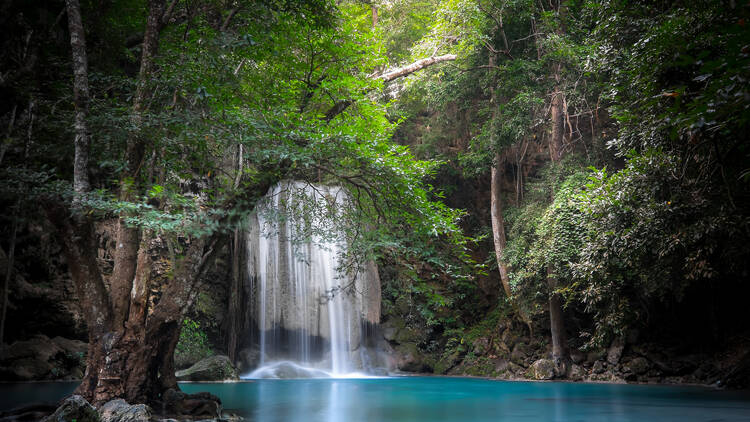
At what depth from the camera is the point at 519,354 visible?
609 inches

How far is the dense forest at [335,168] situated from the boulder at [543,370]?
0.12 metres

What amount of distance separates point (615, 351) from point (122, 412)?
12.6 metres

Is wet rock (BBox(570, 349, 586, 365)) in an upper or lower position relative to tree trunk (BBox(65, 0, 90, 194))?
lower

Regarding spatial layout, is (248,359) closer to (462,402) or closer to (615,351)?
(462,402)

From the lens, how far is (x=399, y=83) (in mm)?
17781

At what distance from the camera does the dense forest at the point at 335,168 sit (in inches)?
221

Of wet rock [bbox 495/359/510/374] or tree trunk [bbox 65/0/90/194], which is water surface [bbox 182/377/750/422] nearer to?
wet rock [bbox 495/359/510/374]

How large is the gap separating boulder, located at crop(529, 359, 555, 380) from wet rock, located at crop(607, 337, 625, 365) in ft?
5.08

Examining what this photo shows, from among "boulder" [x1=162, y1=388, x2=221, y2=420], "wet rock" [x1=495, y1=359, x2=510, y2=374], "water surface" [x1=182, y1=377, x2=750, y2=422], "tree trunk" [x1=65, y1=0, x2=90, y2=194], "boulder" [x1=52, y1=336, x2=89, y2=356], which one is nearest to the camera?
"tree trunk" [x1=65, y1=0, x2=90, y2=194]

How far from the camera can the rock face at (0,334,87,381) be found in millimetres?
11188

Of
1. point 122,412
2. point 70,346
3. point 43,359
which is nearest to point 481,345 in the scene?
point 70,346

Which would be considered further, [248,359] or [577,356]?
[248,359]

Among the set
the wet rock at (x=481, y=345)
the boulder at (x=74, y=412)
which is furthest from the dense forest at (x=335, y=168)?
the wet rock at (x=481, y=345)

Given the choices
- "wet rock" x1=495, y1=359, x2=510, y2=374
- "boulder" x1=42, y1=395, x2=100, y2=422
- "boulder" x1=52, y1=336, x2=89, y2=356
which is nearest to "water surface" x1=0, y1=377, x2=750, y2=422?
"boulder" x1=52, y1=336, x2=89, y2=356
